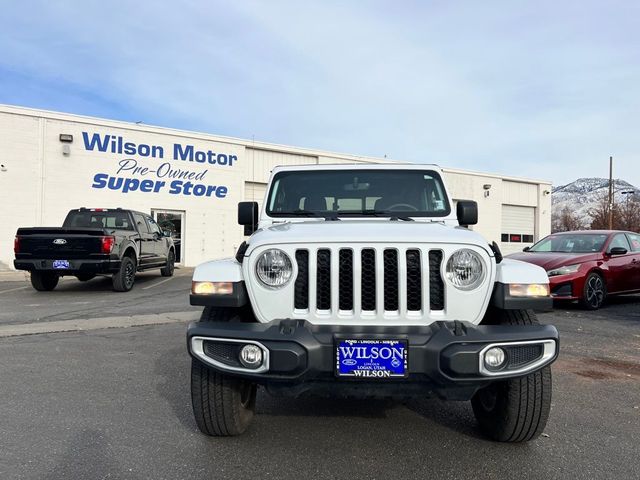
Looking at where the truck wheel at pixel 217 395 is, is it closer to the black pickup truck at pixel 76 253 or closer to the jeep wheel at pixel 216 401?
the jeep wheel at pixel 216 401

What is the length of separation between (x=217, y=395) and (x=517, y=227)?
28734 mm

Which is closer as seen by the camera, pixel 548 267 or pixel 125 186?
pixel 548 267

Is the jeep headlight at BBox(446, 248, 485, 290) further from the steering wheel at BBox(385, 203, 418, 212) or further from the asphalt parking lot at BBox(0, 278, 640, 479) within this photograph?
the steering wheel at BBox(385, 203, 418, 212)

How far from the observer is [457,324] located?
2707mm

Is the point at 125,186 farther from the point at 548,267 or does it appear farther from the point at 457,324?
the point at 457,324

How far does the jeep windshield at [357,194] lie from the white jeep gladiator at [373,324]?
0.93m

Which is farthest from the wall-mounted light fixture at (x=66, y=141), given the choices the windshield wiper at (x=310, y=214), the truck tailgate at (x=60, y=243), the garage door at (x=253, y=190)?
the windshield wiper at (x=310, y=214)

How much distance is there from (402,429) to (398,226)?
4.52 feet

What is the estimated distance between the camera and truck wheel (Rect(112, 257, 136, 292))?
36.4 feet

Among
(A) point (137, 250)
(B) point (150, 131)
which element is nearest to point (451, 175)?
(B) point (150, 131)

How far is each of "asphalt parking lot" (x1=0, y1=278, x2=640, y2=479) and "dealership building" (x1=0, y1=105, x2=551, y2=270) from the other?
12629 millimetres

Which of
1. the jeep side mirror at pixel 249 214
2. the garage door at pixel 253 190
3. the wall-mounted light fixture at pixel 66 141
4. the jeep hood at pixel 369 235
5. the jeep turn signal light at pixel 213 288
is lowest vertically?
the jeep turn signal light at pixel 213 288

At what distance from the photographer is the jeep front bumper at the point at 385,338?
258 centimetres

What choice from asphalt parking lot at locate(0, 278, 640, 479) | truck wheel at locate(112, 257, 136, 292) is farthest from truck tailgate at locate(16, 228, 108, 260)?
asphalt parking lot at locate(0, 278, 640, 479)
